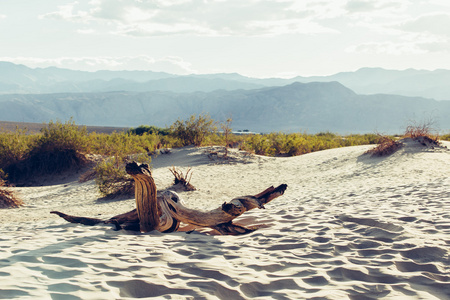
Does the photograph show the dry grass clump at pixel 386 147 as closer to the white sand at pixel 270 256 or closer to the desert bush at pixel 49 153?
the white sand at pixel 270 256

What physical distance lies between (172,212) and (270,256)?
1892mm

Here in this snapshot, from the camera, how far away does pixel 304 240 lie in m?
5.04

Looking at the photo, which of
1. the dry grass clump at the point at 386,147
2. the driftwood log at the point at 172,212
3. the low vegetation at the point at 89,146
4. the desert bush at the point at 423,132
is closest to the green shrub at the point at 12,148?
the low vegetation at the point at 89,146

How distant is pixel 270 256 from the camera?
4.52 m

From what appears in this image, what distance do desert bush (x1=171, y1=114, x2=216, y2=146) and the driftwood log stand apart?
45.4 ft

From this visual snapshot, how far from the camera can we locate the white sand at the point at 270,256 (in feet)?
11.3

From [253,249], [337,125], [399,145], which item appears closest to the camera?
[253,249]

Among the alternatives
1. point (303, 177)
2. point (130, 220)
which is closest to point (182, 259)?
point (130, 220)

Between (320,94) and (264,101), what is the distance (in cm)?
2867

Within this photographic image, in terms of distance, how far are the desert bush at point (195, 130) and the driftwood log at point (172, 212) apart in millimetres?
13850

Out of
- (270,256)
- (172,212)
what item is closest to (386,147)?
(172,212)

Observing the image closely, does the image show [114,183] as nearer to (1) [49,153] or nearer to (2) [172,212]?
(2) [172,212]

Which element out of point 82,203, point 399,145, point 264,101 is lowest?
point 82,203

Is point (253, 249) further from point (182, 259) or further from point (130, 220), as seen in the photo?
point (130, 220)
